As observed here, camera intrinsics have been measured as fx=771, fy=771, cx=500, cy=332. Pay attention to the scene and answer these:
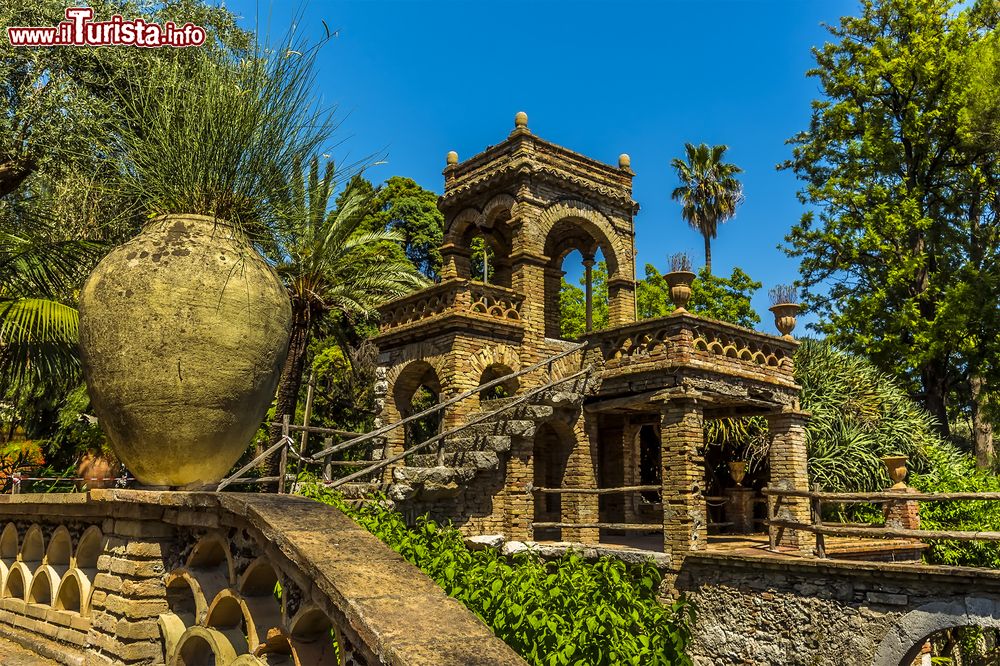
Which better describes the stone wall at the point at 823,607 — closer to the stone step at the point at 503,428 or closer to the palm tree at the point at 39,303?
the stone step at the point at 503,428

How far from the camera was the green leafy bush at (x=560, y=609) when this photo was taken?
610cm

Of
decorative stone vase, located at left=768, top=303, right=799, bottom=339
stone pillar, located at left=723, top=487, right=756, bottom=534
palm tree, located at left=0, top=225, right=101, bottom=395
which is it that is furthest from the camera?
stone pillar, located at left=723, top=487, right=756, bottom=534

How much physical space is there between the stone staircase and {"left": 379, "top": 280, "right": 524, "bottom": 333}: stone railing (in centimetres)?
184

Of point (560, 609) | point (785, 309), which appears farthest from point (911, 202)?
point (560, 609)

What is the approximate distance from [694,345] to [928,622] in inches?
217

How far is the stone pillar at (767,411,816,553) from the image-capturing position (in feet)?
49.6

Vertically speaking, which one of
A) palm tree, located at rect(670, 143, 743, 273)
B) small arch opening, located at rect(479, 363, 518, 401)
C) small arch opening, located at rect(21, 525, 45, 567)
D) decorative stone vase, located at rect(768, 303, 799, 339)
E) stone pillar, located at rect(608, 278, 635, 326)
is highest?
palm tree, located at rect(670, 143, 743, 273)

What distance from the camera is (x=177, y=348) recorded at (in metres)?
4.55

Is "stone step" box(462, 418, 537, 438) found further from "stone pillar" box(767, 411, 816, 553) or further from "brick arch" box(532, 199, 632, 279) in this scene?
"stone pillar" box(767, 411, 816, 553)

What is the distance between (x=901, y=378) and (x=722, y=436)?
35.8ft

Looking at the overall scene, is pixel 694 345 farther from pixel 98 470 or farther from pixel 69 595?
pixel 69 595

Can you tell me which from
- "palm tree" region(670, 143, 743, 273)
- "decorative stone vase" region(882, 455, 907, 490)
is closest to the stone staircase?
"decorative stone vase" region(882, 455, 907, 490)

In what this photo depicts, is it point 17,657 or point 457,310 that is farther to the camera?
point 457,310

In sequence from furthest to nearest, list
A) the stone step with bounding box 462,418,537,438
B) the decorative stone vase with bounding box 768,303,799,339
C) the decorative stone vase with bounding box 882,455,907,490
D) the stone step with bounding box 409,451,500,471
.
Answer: the decorative stone vase with bounding box 768,303,799,339
the decorative stone vase with bounding box 882,455,907,490
the stone step with bounding box 462,418,537,438
the stone step with bounding box 409,451,500,471
